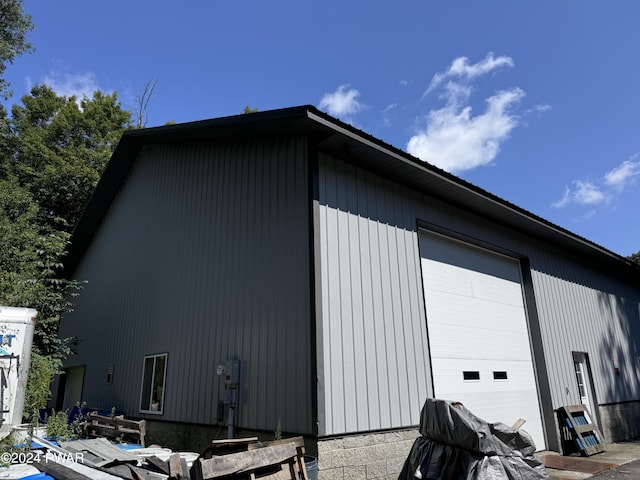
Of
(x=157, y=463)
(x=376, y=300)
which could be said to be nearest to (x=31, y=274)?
(x=157, y=463)

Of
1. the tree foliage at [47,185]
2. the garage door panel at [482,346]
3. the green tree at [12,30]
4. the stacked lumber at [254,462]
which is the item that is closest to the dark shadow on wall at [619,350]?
the garage door panel at [482,346]

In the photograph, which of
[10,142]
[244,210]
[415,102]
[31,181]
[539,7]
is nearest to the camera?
[244,210]

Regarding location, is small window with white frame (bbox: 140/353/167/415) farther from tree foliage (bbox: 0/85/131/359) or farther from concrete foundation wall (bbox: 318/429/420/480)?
concrete foundation wall (bbox: 318/429/420/480)

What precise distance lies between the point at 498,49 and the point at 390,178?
4.37 meters

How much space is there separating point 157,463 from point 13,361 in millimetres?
2827

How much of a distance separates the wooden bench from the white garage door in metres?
5.73

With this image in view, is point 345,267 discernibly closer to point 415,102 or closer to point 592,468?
point 415,102

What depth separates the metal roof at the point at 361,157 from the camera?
6.03 m

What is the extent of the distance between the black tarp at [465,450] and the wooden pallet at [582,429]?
501 centimetres

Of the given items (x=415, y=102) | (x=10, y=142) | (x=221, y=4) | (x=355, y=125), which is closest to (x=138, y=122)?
(x=10, y=142)

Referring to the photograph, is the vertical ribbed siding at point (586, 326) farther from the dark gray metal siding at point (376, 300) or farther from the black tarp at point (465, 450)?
the black tarp at point (465, 450)

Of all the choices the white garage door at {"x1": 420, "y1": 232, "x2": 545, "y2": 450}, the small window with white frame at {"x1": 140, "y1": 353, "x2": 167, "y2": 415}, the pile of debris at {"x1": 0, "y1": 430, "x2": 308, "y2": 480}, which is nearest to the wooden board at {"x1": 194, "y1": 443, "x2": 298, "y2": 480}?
the pile of debris at {"x1": 0, "y1": 430, "x2": 308, "y2": 480}

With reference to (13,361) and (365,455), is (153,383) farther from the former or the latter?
(365,455)

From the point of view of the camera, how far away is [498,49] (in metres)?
8.85
